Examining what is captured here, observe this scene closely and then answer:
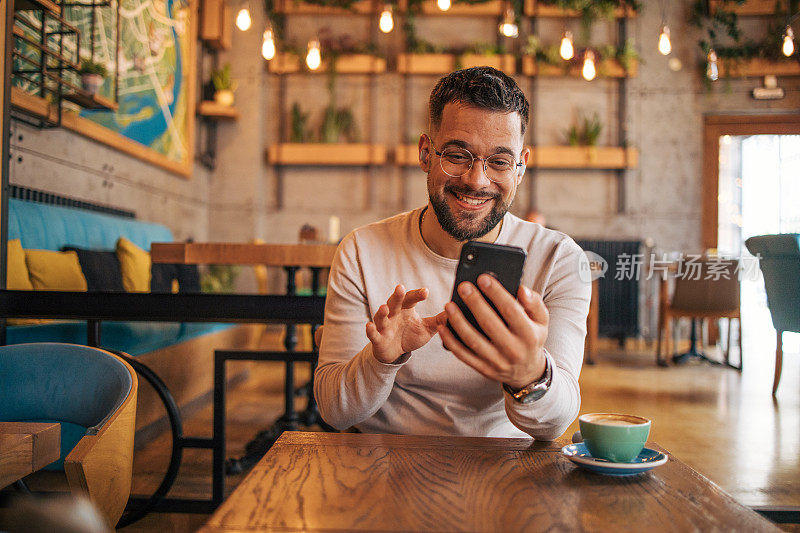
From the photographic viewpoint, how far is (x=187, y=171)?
559cm

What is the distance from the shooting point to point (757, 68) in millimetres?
6406

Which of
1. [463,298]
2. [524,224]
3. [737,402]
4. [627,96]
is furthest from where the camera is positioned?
[627,96]

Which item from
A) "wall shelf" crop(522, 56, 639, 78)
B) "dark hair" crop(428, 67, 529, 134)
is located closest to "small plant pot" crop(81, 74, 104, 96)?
"dark hair" crop(428, 67, 529, 134)

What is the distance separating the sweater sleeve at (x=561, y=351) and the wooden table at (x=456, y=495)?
0.08 meters

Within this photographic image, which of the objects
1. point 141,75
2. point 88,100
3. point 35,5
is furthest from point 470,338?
point 141,75

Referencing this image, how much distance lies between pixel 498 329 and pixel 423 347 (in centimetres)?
46

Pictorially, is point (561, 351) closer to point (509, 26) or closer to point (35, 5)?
point (35, 5)

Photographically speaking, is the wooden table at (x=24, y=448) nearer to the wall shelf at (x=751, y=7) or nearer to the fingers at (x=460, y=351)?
the fingers at (x=460, y=351)

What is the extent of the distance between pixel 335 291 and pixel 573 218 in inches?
226

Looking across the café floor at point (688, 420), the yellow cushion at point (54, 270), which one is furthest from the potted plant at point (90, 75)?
the café floor at point (688, 420)

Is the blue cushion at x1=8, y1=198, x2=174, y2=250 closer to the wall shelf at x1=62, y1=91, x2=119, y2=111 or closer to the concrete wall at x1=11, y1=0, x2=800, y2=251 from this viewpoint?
the wall shelf at x1=62, y1=91, x2=119, y2=111

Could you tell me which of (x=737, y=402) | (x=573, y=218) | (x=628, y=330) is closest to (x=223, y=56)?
(x=573, y=218)

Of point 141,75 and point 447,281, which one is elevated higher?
point 141,75

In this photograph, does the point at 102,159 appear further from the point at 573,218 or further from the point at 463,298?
the point at 573,218
